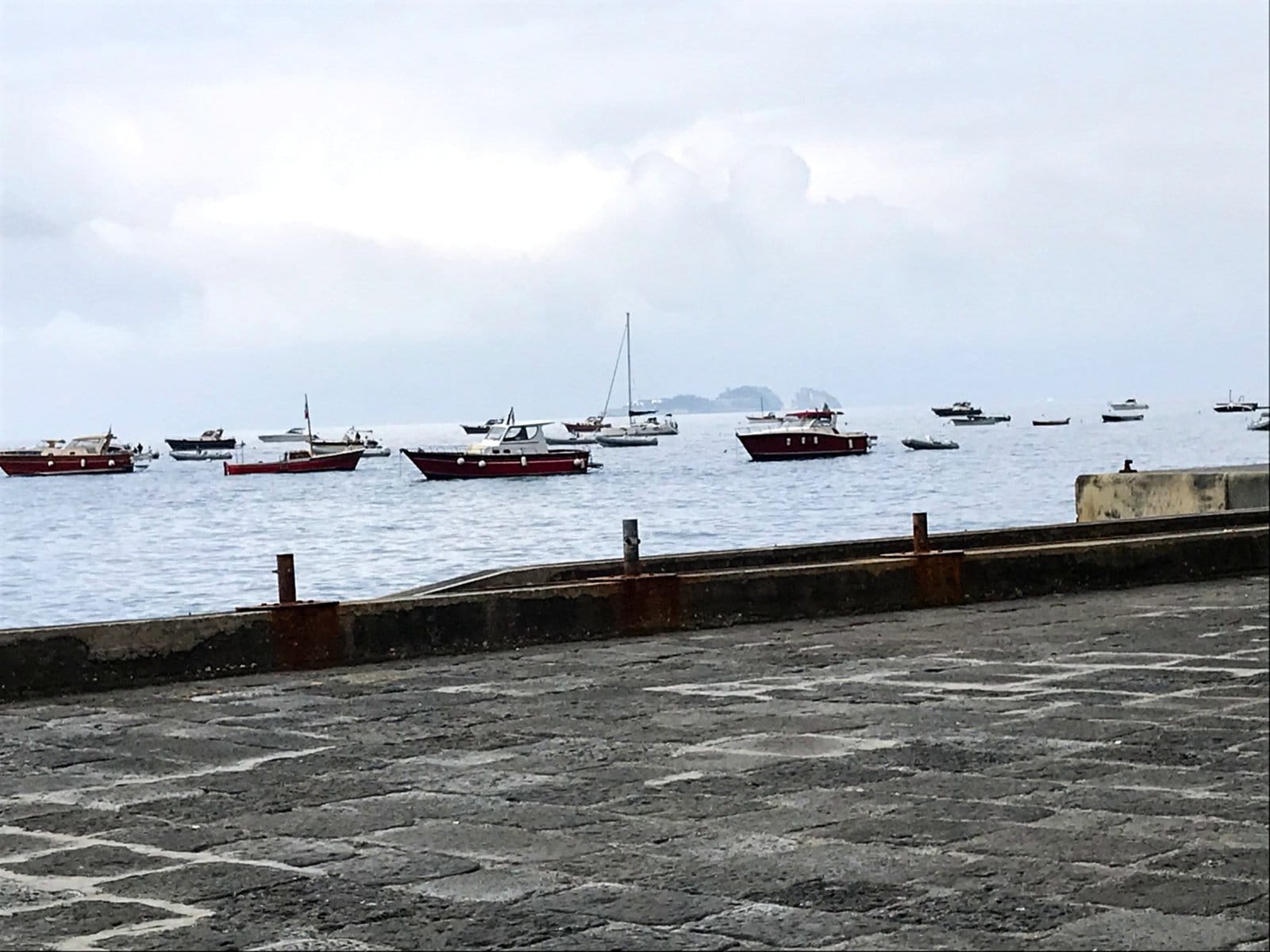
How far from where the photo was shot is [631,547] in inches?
423

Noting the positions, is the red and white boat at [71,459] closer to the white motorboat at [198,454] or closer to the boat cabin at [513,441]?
the white motorboat at [198,454]

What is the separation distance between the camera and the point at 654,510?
6794 centimetres

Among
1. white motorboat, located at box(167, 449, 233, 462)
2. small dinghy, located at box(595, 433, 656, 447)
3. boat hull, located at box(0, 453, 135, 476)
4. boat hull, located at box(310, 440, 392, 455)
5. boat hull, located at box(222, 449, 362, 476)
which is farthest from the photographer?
white motorboat, located at box(167, 449, 233, 462)

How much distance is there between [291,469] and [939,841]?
10771 cm

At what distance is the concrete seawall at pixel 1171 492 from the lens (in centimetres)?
1733

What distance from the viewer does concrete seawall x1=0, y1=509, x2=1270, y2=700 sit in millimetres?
9031

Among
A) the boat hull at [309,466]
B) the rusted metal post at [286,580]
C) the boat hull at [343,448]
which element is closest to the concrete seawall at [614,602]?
the rusted metal post at [286,580]

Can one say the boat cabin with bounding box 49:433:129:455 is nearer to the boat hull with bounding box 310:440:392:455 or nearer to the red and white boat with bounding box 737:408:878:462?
the boat hull with bounding box 310:440:392:455

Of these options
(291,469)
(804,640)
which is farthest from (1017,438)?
(804,640)

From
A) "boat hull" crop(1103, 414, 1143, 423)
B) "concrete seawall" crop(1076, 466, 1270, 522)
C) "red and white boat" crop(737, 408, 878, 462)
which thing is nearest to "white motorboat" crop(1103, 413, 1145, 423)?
"boat hull" crop(1103, 414, 1143, 423)

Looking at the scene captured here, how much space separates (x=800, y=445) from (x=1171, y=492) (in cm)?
8504

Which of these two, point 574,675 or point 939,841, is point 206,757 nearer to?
point 574,675

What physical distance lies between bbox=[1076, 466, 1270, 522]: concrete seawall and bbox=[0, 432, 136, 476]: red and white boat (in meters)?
94.3

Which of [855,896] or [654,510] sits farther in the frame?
[654,510]
